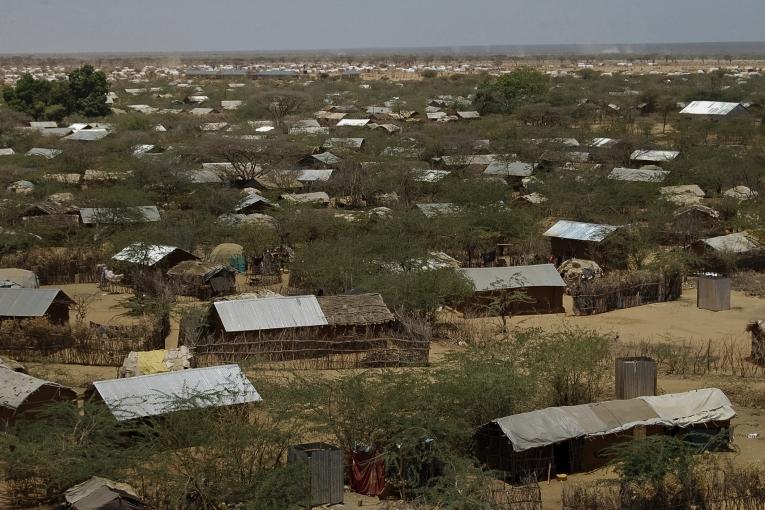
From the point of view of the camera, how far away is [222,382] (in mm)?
15234

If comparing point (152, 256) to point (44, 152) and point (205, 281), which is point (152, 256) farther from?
point (44, 152)

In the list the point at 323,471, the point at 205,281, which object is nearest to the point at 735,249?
the point at 205,281

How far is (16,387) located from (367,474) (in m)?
5.80

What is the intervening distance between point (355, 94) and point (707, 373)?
6174cm

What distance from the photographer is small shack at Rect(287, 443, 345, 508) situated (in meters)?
12.6

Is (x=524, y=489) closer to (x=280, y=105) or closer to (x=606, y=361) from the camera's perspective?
(x=606, y=361)

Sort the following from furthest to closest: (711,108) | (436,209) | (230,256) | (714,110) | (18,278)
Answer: (711,108) → (714,110) → (436,209) → (230,256) → (18,278)

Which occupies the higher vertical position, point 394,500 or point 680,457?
point 680,457

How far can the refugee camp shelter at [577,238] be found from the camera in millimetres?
26516

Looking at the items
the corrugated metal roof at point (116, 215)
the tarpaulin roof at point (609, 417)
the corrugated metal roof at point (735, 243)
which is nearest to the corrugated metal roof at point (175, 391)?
the tarpaulin roof at point (609, 417)

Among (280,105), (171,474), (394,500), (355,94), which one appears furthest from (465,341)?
(355,94)

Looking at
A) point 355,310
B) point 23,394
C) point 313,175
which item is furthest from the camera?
point 313,175

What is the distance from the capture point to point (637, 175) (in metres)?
36.3

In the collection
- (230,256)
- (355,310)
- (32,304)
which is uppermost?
(32,304)
